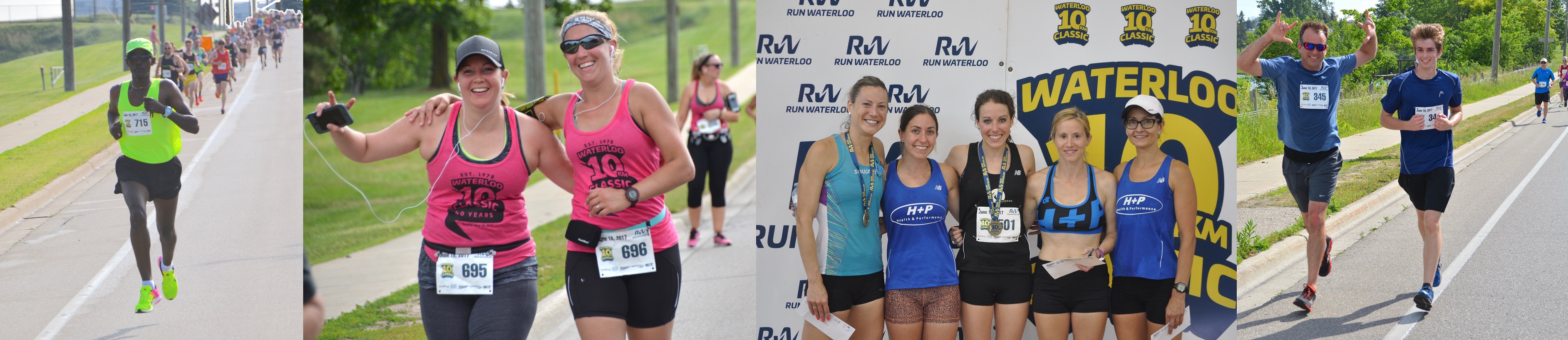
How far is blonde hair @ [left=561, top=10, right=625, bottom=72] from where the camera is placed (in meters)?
3.50

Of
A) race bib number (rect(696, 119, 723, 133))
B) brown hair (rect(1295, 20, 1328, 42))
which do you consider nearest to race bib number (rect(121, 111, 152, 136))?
race bib number (rect(696, 119, 723, 133))

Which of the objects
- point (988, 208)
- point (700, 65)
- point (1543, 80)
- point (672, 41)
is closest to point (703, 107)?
point (700, 65)

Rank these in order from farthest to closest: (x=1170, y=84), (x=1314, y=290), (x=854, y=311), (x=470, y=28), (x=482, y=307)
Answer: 1. (x=470, y=28)
2. (x=1314, y=290)
3. (x=1170, y=84)
4. (x=854, y=311)
5. (x=482, y=307)

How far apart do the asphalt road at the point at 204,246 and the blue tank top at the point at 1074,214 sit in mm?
3055

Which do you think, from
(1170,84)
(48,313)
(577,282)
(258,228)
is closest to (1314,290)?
(1170,84)

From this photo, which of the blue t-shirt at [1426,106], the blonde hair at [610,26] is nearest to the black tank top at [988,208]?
the blonde hair at [610,26]

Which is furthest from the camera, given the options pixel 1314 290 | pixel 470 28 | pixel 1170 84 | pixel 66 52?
pixel 470 28

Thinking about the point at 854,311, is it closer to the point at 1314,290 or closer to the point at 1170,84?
the point at 1170,84

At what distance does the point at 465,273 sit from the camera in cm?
334

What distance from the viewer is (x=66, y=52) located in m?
3.69

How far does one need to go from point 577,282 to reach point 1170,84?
289 centimetres

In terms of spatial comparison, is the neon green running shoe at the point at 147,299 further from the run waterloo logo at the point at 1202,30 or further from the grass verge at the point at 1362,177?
the grass verge at the point at 1362,177

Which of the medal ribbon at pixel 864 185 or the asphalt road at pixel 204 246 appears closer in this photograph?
the asphalt road at pixel 204 246

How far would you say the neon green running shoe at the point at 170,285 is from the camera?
363cm
